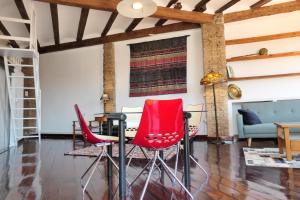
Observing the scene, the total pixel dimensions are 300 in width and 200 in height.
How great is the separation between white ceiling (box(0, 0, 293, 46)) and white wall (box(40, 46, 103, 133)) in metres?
0.61

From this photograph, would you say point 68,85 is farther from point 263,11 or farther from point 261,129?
point 263,11

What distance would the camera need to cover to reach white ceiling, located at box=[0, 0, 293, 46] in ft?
18.1

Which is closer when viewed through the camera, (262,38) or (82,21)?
(262,38)

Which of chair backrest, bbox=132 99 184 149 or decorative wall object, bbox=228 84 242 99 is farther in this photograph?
decorative wall object, bbox=228 84 242 99

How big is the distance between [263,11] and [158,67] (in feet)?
9.64

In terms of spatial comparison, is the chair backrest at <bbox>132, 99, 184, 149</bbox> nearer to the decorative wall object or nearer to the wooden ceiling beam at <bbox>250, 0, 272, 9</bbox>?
the decorative wall object

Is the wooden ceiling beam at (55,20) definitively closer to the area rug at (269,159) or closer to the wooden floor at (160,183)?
the wooden floor at (160,183)

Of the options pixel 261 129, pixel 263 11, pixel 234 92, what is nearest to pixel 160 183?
pixel 261 129

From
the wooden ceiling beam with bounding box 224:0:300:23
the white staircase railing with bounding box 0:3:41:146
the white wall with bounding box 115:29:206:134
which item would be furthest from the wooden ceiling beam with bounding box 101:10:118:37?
the wooden ceiling beam with bounding box 224:0:300:23

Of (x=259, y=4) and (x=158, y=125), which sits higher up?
(x=259, y=4)

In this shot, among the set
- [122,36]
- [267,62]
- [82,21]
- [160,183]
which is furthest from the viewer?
[122,36]

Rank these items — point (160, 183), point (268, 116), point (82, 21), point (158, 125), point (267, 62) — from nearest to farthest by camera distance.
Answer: point (158, 125), point (160, 183), point (268, 116), point (267, 62), point (82, 21)

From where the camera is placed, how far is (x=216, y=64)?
6.05 m

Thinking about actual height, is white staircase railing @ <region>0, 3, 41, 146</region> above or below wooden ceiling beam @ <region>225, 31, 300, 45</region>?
below
